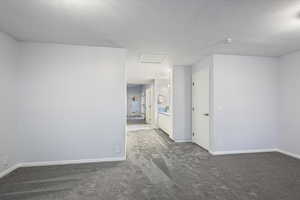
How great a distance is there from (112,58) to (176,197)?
9.39 ft

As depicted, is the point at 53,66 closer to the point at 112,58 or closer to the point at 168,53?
the point at 112,58

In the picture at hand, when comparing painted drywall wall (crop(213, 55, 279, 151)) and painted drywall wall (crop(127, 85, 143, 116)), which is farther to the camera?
painted drywall wall (crop(127, 85, 143, 116))

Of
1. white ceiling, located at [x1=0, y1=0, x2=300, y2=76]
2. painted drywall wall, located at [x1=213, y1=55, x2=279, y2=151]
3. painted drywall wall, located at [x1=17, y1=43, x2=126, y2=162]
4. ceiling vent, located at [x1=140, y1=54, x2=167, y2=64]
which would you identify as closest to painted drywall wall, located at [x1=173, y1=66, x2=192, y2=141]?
ceiling vent, located at [x1=140, y1=54, x2=167, y2=64]

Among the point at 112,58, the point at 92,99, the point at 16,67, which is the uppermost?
the point at 112,58

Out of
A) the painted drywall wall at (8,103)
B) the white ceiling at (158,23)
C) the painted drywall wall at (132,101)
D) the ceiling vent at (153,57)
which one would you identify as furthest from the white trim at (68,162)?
the painted drywall wall at (132,101)

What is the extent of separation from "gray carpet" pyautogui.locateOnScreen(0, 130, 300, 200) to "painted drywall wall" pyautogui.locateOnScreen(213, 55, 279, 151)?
490 mm

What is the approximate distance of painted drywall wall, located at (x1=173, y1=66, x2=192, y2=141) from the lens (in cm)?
506

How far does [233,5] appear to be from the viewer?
192 centimetres

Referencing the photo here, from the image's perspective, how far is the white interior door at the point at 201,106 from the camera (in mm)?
4129

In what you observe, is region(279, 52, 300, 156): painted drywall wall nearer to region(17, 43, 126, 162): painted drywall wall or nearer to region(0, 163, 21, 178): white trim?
region(17, 43, 126, 162): painted drywall wall

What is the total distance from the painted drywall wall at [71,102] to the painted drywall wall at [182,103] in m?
2.17

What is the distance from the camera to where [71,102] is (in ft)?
10.6

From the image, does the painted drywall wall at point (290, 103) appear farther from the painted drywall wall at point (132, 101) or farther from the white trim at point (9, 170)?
the painted drywall wall at point (132, 101)

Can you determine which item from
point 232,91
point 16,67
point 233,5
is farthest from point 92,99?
point 232,91
